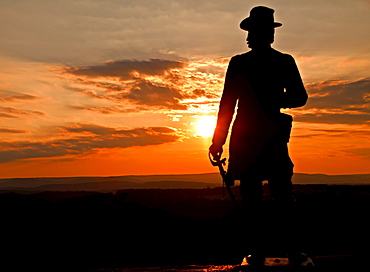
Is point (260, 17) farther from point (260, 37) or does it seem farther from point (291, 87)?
point (291, 87)

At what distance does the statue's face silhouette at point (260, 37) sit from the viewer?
470 centimetres

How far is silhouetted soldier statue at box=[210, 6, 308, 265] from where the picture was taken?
4.62 metres

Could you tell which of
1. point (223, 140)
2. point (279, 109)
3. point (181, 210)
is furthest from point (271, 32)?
point (181, 210)

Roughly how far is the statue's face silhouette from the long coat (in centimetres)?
8

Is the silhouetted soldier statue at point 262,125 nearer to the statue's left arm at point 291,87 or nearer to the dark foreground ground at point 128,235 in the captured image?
the statue's left arm at point 291,87

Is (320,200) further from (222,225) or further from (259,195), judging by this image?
(259,195)

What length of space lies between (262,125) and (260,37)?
0.97 metres

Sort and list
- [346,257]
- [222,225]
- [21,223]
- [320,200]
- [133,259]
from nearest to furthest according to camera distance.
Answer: [346,257] < [133,259] < [21,223] < [222,225] < [320,200]

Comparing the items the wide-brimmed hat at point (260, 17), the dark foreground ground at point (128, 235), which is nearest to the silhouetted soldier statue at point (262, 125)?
the wide-brimmed hat at point (260, 17)

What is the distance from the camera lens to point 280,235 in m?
4.62

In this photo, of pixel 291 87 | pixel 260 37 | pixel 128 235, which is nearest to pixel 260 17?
pixel 260 37

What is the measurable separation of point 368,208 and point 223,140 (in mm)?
18840

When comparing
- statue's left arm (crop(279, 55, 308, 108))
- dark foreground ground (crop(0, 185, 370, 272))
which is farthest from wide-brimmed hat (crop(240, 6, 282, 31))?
dark foreground ground (crop(0, 185, 370, 272))

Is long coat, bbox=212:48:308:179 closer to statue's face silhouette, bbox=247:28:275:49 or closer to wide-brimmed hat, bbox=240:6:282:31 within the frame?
statue's face silhouette, bbox=247:28:275:49
